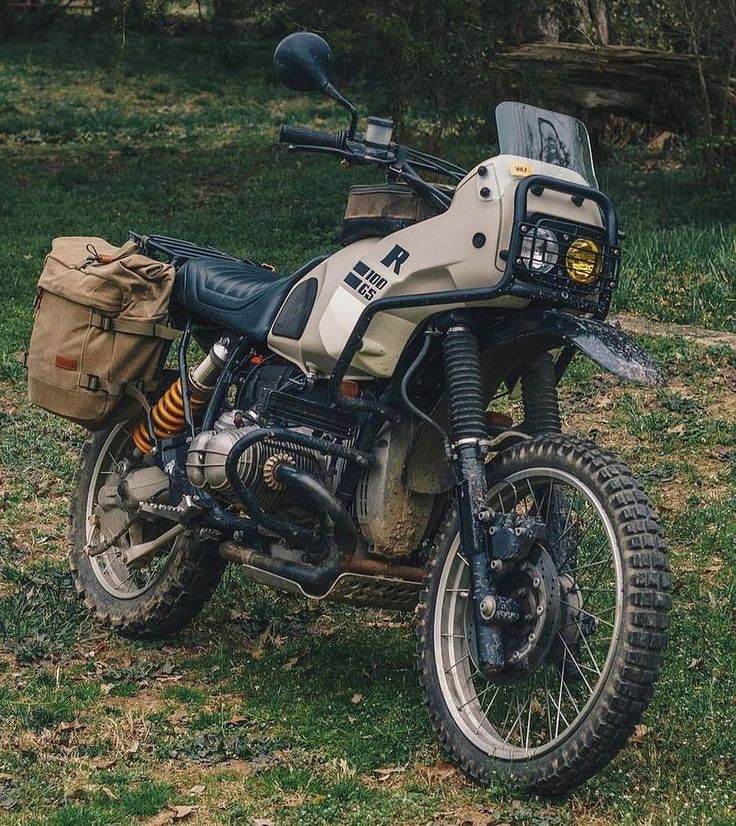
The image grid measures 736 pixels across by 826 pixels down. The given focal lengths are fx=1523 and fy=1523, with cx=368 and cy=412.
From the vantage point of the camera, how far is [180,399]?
588 cm

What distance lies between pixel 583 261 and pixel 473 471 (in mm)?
731

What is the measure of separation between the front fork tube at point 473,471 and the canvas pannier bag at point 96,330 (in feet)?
4.98

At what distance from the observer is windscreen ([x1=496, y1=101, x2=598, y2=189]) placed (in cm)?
480

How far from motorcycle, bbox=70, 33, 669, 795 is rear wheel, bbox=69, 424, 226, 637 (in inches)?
1.7

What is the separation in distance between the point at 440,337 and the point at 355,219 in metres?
0.59

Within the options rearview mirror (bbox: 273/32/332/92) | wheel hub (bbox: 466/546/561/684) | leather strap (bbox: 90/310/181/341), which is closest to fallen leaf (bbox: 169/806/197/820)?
wheel hub (bbox: 466/546/561/684)

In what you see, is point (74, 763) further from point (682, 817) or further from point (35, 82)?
point (35, 82)

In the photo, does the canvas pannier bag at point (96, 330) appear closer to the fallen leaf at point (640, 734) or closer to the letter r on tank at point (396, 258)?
the letter r on tank at point (396, 258)

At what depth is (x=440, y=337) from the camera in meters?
4.85

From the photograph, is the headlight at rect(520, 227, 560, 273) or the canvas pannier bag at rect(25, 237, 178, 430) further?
the canvas pannier bag at rect(25, 237, 178, 430)

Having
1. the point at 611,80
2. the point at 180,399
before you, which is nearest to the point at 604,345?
the point at 180,399

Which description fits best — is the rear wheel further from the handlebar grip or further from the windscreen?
A: the windscreen

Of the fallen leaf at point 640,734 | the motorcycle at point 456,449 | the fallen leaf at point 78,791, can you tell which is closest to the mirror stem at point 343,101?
the motorcycle at point 456,449

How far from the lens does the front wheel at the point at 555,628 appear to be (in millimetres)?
4172
